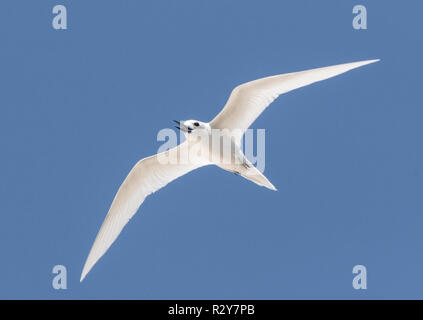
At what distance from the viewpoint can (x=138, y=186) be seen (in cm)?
1374

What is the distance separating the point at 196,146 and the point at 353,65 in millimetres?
3192

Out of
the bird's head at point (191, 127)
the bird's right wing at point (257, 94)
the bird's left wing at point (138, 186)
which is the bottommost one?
the bird's left wing at point (138, 186)

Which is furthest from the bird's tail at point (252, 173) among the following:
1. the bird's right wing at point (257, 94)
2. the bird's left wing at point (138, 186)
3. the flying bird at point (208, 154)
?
the bird's left wing at point (138, 186)

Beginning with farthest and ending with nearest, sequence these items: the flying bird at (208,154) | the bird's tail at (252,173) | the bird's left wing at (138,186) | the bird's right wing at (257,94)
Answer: the bird's left wing at (138,186) → the bird's tail at (252,173) → the flying bird at (208,154) → the bird's right wing at (257,94)

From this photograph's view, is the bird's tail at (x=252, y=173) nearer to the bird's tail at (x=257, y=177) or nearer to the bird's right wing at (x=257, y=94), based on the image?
the bird's tail at (x=257, y=177)

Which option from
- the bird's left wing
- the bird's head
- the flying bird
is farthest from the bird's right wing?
the bird's left wing

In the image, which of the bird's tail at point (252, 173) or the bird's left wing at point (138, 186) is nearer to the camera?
the bird's tail at point (252, 173)

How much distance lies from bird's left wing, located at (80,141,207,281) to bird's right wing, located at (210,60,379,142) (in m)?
0.94

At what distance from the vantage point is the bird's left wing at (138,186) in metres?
13.4

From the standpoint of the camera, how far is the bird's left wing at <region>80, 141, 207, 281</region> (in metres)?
13.4

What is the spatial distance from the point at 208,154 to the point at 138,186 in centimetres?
166

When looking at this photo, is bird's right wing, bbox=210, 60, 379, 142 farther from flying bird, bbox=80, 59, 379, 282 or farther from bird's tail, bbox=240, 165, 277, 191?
bird's tail, bbox=240, 165, 277, 191
